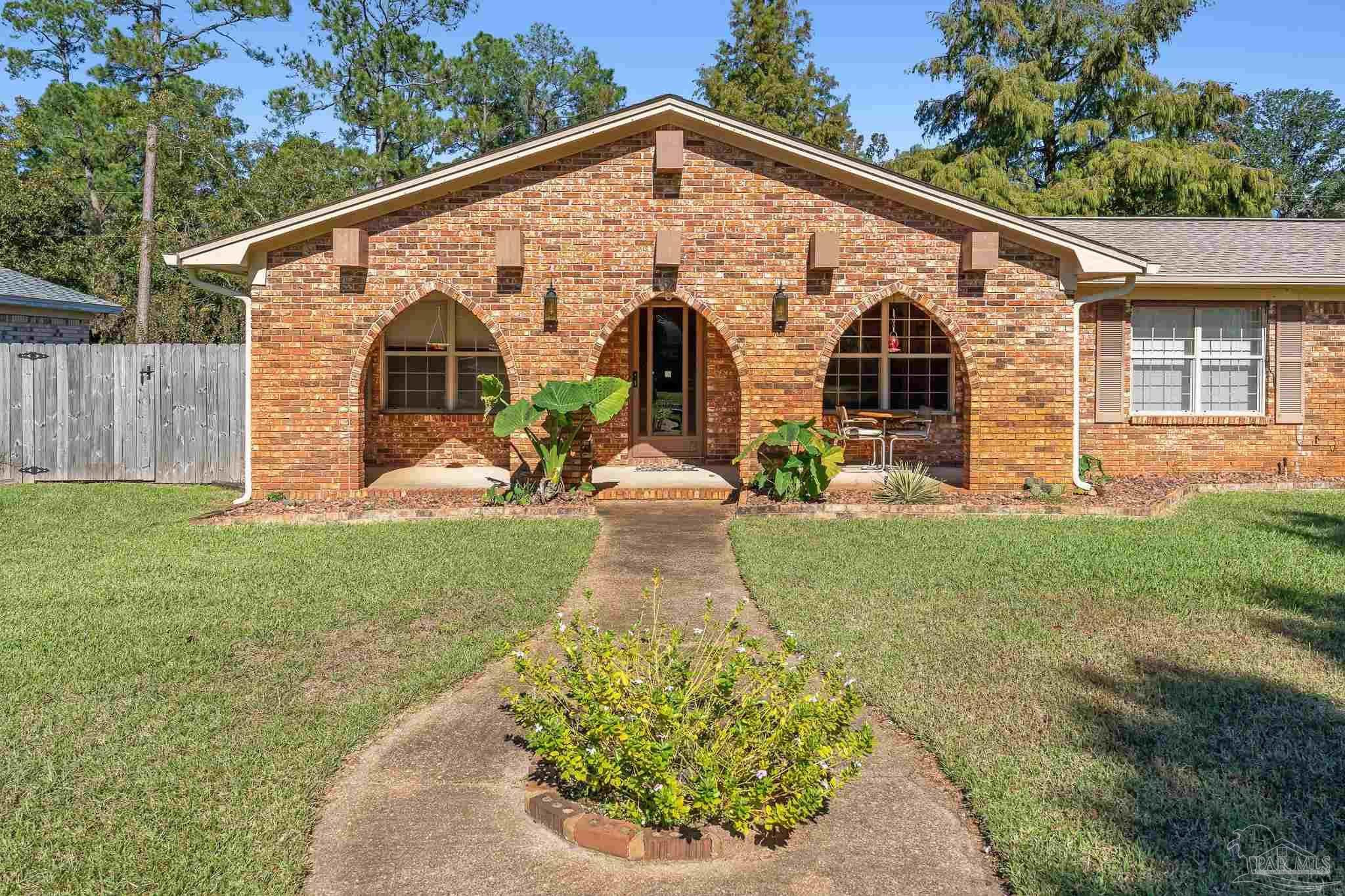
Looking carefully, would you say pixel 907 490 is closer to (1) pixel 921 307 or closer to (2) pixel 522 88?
(1) pixel 921 307

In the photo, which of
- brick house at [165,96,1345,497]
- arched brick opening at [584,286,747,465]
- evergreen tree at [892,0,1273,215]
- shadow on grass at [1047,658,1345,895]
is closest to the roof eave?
brick house at [165,96,1345,497]

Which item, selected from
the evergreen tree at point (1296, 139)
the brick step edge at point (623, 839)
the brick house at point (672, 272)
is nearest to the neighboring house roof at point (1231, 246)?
the brick house at point (672, 272)

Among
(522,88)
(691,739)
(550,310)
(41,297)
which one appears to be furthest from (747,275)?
(522,88)

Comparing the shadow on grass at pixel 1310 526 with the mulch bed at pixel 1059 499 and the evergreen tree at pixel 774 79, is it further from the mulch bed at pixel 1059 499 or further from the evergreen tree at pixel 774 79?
the evergreen tree at pixel 774 79

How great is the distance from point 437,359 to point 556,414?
3.88 m

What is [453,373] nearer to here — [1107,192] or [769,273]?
[769,273]

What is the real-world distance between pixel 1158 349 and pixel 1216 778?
11.1 m

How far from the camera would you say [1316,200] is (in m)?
39.8

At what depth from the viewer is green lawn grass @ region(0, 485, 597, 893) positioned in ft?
11.9

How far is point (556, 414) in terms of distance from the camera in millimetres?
11156

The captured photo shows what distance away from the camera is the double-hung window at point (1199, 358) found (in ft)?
45.3

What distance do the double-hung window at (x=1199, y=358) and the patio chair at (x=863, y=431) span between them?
362 cm

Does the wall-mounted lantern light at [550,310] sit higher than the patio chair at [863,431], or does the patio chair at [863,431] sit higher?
the wall-mounted lantern light at [550,310]
